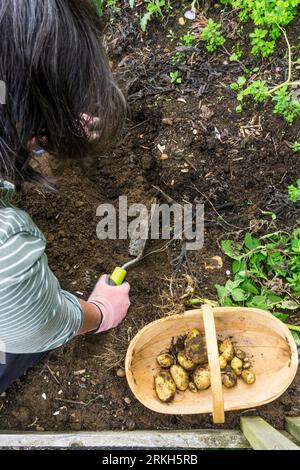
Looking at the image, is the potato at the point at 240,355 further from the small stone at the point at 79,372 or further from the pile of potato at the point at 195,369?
the small stone at the point at 79,372

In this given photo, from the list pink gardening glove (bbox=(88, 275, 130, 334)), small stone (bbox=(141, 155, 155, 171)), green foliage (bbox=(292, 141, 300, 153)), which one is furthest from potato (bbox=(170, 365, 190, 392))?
green foliage (bbox=(292, 141, 300, 153))

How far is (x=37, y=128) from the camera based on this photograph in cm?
89

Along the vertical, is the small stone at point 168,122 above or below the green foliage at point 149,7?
below

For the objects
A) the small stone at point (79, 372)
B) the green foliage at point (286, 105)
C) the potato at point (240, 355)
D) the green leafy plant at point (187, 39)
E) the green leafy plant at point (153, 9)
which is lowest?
the small stone at point (79, 372)

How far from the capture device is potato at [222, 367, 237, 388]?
1.50 m

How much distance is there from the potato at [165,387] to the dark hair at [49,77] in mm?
939

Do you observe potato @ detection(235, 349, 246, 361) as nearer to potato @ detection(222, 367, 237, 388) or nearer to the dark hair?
potato @ detection(222, 367, 237, 388)

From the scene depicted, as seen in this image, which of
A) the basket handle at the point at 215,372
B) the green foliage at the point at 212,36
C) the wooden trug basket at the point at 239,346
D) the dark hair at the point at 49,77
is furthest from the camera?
the green foliage at the point at 212,36

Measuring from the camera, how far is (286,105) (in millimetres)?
1780

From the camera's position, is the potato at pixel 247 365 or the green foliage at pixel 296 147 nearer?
the potato at pixel 247 365

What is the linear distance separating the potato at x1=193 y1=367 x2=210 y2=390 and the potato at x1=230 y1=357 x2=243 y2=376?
0.35 ft

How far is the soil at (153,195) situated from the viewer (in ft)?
5.37

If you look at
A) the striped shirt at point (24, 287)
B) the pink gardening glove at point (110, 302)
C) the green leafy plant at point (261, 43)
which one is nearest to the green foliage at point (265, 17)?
the green leafy plant at point (261, 43)
